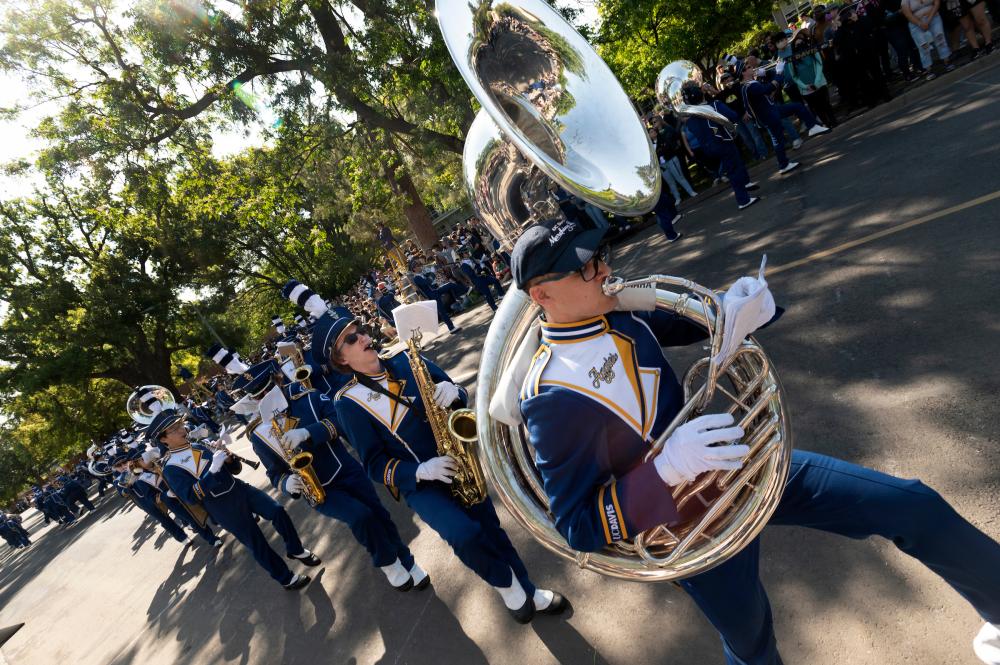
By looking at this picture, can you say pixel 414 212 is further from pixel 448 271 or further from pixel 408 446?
pixel 408 446

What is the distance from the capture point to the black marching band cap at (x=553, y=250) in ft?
5.73

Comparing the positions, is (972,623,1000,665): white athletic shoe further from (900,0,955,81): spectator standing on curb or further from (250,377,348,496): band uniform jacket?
(900,0,955,81): spectator standing on curb

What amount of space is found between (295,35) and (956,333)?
460 inches

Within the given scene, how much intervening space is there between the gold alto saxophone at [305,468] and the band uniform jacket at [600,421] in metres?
2.68

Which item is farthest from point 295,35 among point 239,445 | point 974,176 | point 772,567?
point 772,567

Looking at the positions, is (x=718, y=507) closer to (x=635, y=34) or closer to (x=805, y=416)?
(x=805, y=416)

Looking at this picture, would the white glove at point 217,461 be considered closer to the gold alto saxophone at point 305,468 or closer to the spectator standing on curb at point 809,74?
the gold alto saxophone at point 305,468

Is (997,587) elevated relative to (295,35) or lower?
lower

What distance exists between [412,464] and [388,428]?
0.28 metres

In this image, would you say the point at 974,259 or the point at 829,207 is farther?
the point at 829,207

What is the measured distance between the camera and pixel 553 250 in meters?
1.75

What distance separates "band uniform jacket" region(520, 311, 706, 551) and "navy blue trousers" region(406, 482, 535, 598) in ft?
4.31

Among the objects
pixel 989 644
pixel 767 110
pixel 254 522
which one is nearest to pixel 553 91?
pixel 989 644

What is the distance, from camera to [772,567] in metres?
2.77
